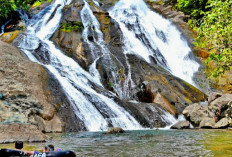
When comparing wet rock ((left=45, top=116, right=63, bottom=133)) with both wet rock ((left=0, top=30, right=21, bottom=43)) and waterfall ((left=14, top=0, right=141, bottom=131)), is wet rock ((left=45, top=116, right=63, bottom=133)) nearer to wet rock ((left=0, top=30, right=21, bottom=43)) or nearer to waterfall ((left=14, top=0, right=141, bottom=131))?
waterfall ((left=14, top=0, right=141, bottom=131))

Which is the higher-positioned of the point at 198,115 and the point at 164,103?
the point at 164,103

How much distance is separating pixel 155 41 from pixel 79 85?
21015 mm

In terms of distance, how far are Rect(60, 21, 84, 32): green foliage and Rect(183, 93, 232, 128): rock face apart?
Result: 65.5 feet

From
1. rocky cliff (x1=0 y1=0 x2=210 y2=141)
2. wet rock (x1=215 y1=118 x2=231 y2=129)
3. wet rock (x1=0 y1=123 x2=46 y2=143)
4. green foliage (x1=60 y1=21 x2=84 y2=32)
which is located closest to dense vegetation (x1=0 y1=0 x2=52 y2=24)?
rocky cliff (x1=0 y1=0 x2=210 y2=141)

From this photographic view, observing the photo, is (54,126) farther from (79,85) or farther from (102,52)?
(102,52)

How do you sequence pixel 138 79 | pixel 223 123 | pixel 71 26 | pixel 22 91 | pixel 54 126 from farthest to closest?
pixel 71 26 < pixel 138 79 < pixel 223 123 < pixel 22 91 < pixel 54 126

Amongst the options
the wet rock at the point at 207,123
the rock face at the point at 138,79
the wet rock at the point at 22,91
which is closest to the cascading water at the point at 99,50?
the rock face at the point at 138,79

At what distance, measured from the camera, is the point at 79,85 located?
21.2 metres

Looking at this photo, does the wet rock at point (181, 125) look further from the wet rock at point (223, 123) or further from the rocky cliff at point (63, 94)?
the wet rock at point (223, 123)

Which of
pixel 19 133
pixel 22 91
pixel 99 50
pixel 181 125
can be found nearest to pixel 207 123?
pixel 181 125

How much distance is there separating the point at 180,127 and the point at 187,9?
3242 cm

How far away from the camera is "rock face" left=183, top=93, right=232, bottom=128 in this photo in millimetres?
18281

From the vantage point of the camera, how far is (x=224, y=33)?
898 centimetres

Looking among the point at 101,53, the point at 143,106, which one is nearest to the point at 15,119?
the point at 143,106
